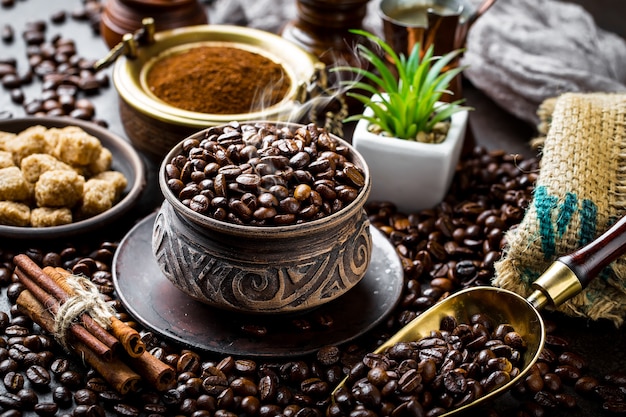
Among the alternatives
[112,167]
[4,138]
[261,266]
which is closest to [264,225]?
[261,266]

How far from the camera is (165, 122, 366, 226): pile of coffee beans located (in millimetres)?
1546

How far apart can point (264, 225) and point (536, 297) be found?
23.7 inches

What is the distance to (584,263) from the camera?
1.59m

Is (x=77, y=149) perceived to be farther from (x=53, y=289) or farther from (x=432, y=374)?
(x=432, y=374)

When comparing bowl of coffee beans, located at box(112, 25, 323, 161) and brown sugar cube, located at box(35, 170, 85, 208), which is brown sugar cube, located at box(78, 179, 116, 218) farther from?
bowl of coffee beans, located at box(112, 25, 323, 161)

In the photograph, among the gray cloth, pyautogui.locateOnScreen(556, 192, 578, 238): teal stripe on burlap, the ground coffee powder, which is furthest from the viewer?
the gray cloth

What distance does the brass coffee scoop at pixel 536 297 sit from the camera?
1578 mm

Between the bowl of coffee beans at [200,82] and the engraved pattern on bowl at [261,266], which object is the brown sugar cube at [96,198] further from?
the engraved pattern on bowl at [261,266]

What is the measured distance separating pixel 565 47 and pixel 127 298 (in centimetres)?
177

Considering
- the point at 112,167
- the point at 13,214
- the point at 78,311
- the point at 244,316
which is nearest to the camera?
the point at 78,311

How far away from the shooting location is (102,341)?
1544 mm

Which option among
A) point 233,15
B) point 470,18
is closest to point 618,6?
point 470,18

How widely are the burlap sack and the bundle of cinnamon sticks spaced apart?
83cm

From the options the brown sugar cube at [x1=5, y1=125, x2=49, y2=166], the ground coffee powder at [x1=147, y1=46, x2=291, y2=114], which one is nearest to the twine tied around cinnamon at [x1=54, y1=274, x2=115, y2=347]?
the brown sugar cube at [x1=5, y1=125, x2=49, y2=166]
